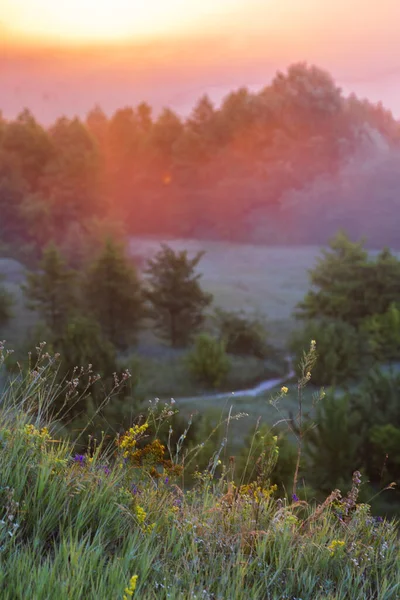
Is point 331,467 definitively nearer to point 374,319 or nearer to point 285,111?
point 374,319

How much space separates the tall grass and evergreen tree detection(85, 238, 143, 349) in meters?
25.3

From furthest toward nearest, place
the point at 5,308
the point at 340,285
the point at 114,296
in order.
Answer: the point at 5,308, the point at 114,296, the point at 340,285

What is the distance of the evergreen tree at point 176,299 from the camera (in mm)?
28406

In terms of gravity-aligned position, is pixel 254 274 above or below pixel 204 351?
above

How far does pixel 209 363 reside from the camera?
23.9m

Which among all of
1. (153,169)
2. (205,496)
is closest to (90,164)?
(153,169)

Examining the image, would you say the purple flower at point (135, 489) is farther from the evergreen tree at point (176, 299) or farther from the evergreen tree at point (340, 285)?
the evergreen tree at point (340, 285)

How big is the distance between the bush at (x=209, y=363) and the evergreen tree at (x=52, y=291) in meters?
7.48

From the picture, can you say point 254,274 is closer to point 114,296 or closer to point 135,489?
point 114,296

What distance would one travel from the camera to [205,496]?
335cm

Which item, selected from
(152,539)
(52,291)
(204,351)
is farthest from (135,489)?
(52,291)

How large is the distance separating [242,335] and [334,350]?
608cm

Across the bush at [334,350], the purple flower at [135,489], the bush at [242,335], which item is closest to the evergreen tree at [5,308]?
the bush at [242,335]

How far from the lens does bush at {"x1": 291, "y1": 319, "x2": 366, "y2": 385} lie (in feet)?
76.4
